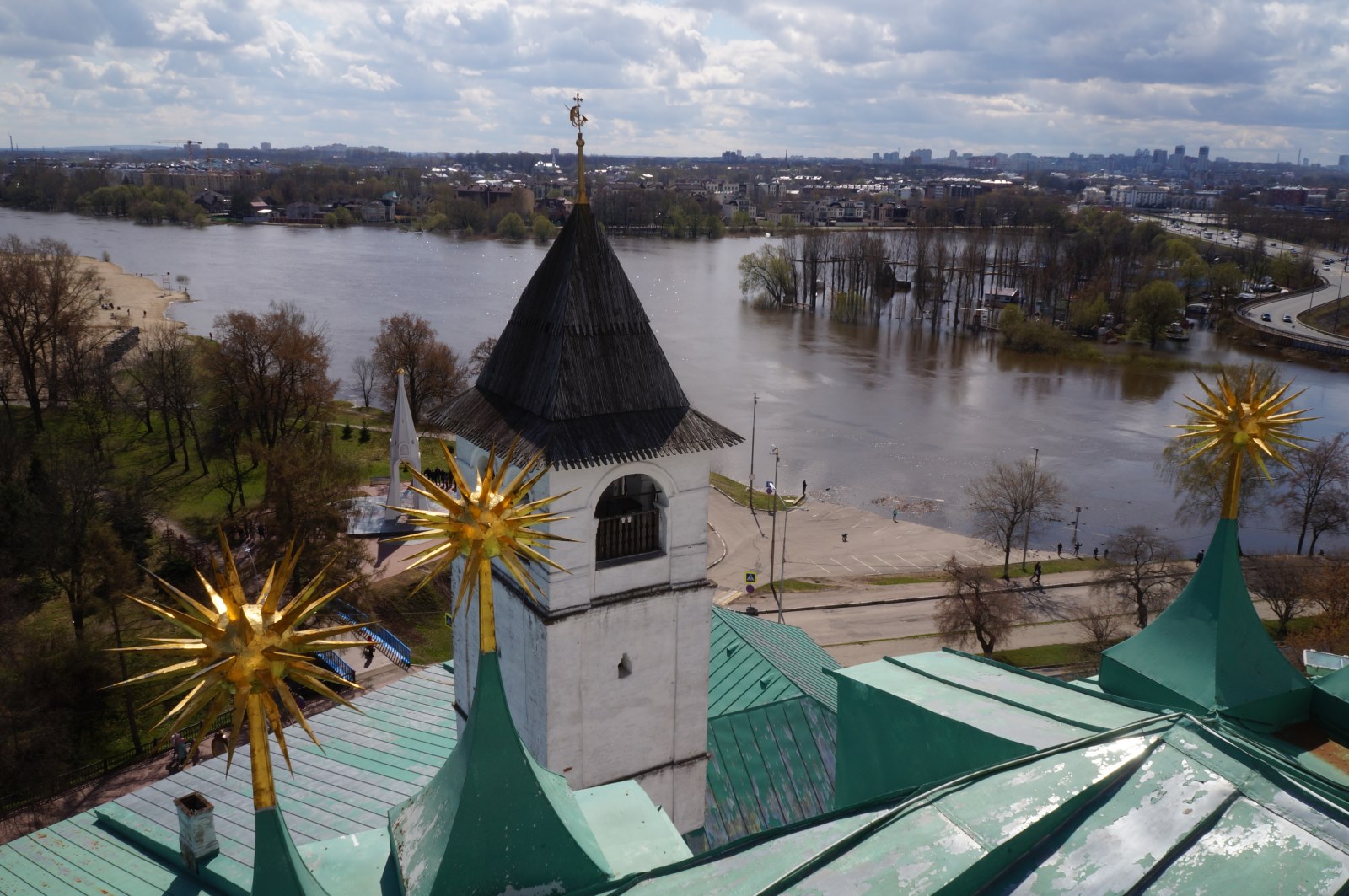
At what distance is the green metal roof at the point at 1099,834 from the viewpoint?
21.3 ft

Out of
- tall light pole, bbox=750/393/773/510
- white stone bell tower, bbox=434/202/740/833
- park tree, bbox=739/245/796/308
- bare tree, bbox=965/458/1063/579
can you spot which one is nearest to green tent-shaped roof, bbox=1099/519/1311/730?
white stone bell tower, bbox=434/202/740/833

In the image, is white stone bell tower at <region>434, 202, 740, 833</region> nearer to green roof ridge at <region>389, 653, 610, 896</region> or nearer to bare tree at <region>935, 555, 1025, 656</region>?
green roof ridge at <region>389, 653, 610, 896</region>

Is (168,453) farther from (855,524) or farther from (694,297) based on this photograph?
(694,297)

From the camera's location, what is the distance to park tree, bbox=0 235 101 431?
4691cm

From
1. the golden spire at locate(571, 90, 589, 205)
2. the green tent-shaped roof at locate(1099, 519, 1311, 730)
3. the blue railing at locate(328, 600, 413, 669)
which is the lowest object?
the blue railing at locate(328, 600, 413, 669)

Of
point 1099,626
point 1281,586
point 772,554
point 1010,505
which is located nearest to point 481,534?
point 1099,626

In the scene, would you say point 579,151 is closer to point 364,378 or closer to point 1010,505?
point 1010,505

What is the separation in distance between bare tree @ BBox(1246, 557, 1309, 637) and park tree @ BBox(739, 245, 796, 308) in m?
63.4

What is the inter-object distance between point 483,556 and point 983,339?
261 feet

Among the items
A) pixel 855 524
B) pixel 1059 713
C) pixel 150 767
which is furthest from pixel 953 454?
pixel 1059 713

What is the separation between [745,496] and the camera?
Answer: 146ft

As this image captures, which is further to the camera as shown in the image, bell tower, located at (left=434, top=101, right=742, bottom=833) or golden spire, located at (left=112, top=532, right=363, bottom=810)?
bell tower, located at (left=434, top=101, right=742, bottom=833)

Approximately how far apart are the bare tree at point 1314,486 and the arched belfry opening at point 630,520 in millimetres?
35550

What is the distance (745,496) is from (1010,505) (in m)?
11.2
